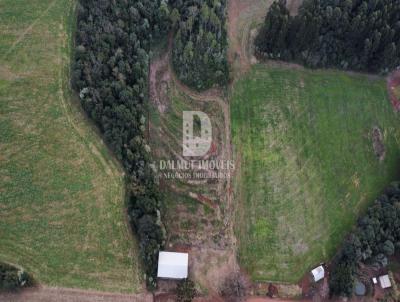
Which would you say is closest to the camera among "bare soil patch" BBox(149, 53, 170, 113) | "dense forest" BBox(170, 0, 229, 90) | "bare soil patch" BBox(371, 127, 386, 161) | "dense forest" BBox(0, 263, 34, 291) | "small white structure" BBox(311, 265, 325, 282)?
"dense forest" BBox(0, 263, 34, 291)

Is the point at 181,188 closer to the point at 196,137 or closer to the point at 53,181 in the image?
the point at 196,137

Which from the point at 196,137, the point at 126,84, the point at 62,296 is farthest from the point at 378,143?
the point at 62,296

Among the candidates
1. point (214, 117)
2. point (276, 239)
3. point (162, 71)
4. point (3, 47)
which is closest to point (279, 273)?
point (276, 239)

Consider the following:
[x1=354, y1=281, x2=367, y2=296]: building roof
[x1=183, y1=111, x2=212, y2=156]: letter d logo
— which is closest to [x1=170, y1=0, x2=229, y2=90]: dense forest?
[x1=183, y1=111, x2=212, y2=156]: letter d logo

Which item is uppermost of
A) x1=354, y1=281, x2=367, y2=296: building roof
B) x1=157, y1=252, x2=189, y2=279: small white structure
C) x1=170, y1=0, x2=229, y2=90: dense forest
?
x1=170, y1=0, x2=229, y2=90: dense forest

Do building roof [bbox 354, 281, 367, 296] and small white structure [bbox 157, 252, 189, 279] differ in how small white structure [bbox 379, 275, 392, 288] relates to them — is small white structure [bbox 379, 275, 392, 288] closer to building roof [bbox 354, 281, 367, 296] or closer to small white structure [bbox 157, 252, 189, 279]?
building roof [bbox 354, 281, 367, 296]

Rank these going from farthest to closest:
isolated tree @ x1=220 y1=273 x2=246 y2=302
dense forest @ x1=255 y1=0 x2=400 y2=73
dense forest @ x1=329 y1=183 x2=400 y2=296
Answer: dense forest @ x1=255 y1=0 x2=400 y2=73, dense forest @ x1=329 y1=183 x2=400 y2=296, isolated tree @ x1=220 y1=273 x2=246 y2=302

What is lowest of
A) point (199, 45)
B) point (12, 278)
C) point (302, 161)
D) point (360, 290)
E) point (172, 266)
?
point (360, 290)
